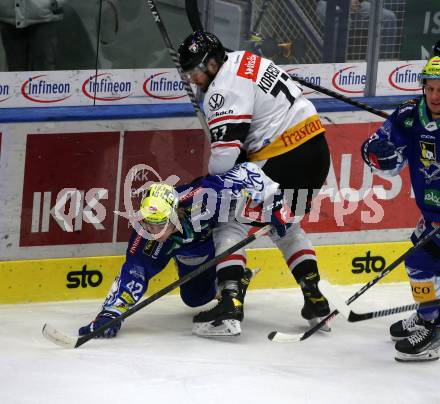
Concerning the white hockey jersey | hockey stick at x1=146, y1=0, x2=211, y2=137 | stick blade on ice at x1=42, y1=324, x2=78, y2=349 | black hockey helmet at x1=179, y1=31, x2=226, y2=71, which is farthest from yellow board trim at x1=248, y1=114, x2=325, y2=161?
stick blade on ice at x1=42, y1=324, x2=78, y2=349

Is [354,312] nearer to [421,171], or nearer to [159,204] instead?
[421,171]

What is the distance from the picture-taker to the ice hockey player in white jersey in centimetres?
538

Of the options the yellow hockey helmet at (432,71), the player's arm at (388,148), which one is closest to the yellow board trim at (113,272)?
the player's arm at (388,148)

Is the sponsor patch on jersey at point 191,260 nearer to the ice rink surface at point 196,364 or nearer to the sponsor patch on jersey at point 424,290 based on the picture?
the ice rink surface at point 196,364

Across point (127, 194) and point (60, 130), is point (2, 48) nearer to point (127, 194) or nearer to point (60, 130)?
point (60, 130)

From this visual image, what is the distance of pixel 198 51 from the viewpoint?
17.7 ft

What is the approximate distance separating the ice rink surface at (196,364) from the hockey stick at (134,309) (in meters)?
0.04

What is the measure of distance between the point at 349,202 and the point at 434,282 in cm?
127

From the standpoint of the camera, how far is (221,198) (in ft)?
17.7

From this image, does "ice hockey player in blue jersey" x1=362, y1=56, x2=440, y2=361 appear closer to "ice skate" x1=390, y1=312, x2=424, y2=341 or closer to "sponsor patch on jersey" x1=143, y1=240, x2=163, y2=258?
"ice skate" x1=390, y1=312, x2=424, y2=341

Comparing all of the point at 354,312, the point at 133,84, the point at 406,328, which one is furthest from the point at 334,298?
the point at 133,84

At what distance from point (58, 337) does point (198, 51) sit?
133 centimetres

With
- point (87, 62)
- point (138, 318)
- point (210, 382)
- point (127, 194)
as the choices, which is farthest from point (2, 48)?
point (210, 382)

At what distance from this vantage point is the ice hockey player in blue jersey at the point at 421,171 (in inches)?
204
